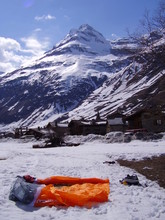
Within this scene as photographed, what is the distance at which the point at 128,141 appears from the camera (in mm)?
40750

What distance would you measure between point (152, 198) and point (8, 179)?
5926 millimetres

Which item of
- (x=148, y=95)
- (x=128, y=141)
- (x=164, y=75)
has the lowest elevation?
(x=128, y=141)

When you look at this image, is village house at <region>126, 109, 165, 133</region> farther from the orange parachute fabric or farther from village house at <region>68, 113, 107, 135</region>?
the orange parachute fabric

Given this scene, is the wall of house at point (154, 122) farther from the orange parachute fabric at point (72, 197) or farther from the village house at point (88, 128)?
the orange parachute fabric at point (72, 197)

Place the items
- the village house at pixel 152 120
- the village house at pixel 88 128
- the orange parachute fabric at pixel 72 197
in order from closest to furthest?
the orange parachute fabric at pixel 72 197 < the village house at pixel 152 120 < the village house at pixel 88 128

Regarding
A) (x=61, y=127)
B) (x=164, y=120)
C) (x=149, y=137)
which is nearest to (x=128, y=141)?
(x=149, y=137)

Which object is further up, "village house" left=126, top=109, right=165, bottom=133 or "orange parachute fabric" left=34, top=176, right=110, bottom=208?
"village house" left=126, top=109, right=165, bottom=133

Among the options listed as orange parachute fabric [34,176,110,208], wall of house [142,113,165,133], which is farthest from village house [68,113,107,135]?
orange parachute fabric [34,176,110,208]

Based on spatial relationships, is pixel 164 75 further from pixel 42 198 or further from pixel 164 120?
pixel 164 120

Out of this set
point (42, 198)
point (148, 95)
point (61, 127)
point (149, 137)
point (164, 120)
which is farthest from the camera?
point (148, 95)

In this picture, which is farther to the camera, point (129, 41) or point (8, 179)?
point (129, 41)

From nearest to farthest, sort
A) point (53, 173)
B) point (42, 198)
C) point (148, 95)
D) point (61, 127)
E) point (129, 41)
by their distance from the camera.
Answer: point (42, 198)
point (129, 41)
point (53, 173)
point (61, 127)
point (148, 95)

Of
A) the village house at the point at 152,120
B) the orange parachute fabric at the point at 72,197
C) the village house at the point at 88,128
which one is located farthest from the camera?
the village house at the point at 88,128

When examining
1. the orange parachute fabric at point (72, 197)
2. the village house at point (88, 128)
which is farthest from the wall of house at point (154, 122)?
the orange parachute fabric at point (72, 197)
